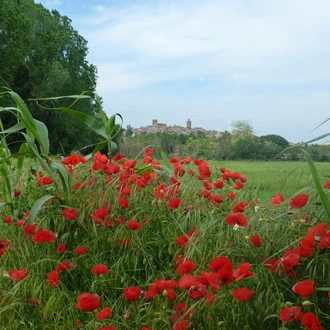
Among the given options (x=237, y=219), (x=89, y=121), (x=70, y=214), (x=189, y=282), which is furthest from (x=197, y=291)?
(x=89, y=121)

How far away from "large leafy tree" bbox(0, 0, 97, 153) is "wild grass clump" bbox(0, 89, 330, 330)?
1446cm

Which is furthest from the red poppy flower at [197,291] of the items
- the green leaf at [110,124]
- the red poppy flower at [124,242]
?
the green leaf at [110,124]

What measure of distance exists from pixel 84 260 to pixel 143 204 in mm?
474

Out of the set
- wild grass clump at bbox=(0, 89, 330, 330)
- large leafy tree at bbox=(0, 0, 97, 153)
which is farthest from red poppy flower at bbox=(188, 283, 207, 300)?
large leafy tree at bbox=(0, 0, 97, 153)

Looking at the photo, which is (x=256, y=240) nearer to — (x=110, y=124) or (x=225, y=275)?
(x=225, y=275)

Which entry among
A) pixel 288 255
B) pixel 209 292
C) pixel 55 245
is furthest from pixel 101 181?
pixel 288 255

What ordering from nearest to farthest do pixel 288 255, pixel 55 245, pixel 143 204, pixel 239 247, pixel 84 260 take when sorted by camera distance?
pixel 288 255 → pixel 239 247 → pixel 84 260 → pixel 55 245 → pixel 143 204

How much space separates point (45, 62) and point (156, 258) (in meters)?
23.1

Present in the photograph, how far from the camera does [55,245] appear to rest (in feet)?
7.13

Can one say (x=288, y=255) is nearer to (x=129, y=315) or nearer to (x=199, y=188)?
(x=129, y=315)

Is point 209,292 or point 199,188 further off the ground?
point 199,188

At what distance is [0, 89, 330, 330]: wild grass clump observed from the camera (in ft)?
4.67

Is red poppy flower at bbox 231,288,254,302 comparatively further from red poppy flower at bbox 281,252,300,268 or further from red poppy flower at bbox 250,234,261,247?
red poppy flower at bbox 250,234,261,247

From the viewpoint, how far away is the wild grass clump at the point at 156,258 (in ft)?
4.67
